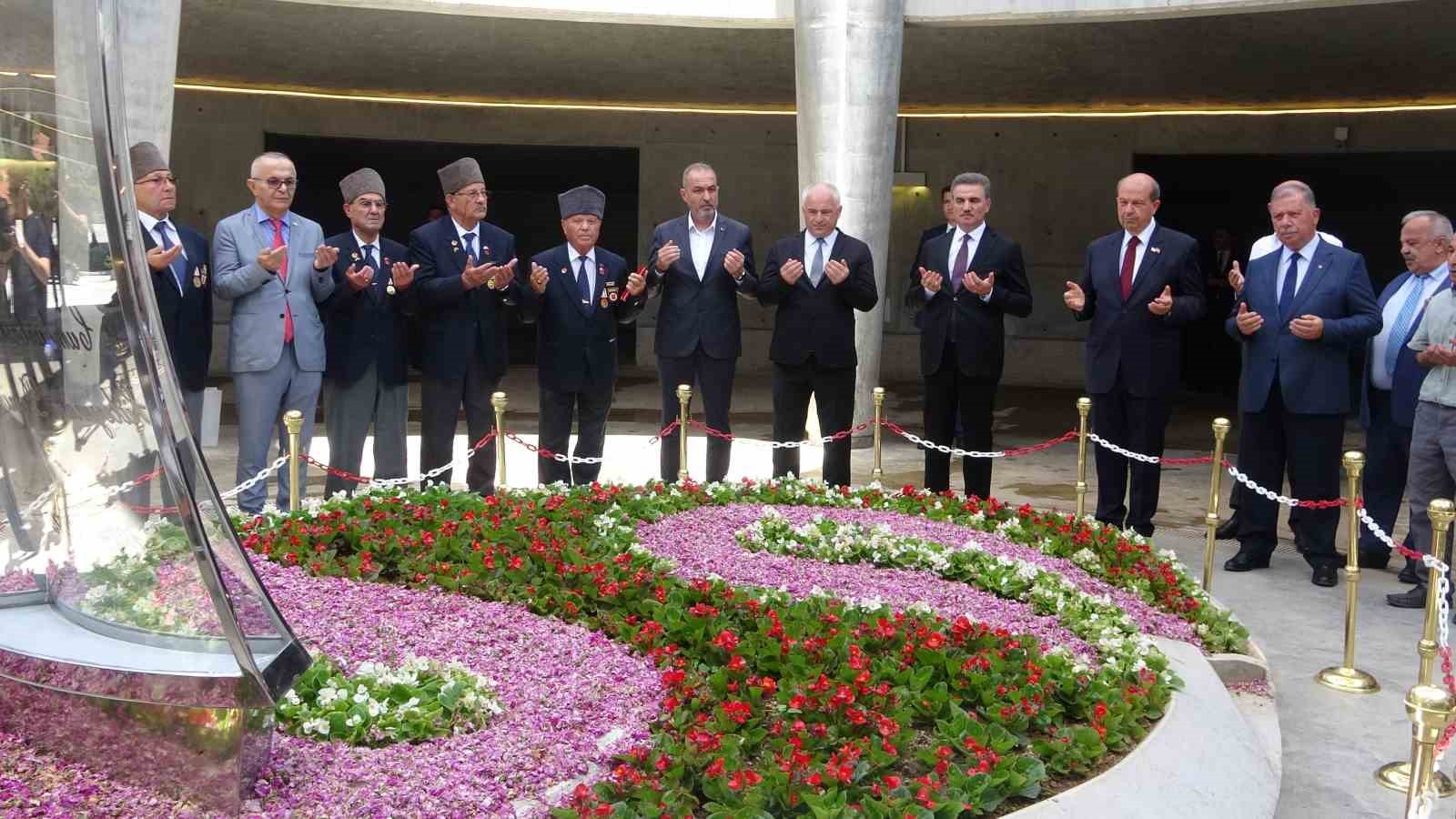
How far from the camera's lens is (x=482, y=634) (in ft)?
14.9

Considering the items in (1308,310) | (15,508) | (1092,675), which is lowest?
(1092,675)

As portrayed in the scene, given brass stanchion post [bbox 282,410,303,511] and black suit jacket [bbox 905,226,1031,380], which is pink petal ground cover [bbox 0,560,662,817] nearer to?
brass stanchion post [bbox 282,410,303,511]

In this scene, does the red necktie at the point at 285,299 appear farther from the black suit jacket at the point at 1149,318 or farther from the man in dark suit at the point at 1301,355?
the man in dark suit at the point at 1301,355

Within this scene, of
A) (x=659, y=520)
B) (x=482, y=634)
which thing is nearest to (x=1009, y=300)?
(x=659, y=520)

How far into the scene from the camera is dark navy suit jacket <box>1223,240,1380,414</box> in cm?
671

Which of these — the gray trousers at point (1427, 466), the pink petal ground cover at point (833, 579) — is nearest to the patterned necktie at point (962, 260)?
the pink petal ground cover at point (833, 579)

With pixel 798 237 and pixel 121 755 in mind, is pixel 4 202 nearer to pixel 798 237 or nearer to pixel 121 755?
pixel 121 755

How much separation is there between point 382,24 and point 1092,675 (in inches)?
383

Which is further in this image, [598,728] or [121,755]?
[598,728]

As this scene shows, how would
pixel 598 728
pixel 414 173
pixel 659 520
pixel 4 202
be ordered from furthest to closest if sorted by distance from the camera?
pixel 414 173
pixel 659 520
pixel 598 728
pixel 4 202

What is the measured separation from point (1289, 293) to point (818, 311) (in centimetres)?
240

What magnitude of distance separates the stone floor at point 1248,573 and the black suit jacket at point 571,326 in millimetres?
1904

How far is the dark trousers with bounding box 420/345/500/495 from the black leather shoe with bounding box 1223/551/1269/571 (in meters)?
3.91

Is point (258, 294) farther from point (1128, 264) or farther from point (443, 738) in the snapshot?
point (1128, 264)
